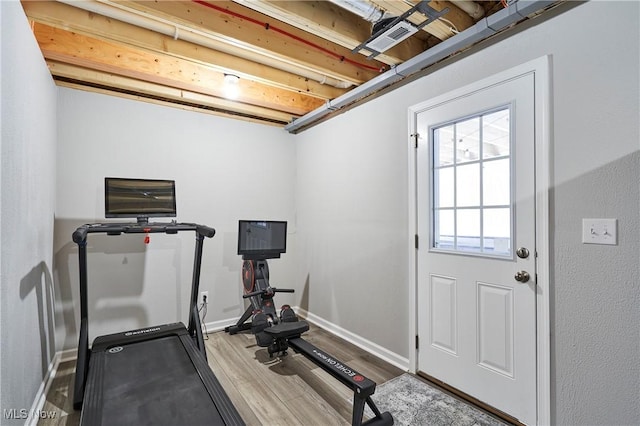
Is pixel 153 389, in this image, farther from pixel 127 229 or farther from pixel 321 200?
pixel 321 200

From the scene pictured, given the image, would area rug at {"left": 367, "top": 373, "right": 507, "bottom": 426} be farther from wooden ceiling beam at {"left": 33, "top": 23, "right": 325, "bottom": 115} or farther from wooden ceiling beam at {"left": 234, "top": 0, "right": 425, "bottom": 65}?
wooden ceiling beam at {"left": 33, "top": 23, "right": 325, "bottom": 115}

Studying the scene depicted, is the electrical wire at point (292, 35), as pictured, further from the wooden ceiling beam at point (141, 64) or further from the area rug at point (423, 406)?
the area rug at point (423, 406)

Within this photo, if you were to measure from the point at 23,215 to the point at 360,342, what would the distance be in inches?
→ 111

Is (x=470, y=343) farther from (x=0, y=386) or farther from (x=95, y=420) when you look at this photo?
(x=0, y=386)

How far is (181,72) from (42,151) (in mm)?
1290

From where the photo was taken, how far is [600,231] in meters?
1.60

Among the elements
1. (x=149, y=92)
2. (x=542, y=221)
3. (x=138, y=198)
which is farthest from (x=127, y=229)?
(x=542, y=221)

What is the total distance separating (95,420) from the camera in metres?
1.59

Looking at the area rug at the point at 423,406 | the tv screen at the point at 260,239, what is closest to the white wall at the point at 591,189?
the area rug at the point at 423,406

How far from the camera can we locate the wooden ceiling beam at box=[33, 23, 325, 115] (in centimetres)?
235

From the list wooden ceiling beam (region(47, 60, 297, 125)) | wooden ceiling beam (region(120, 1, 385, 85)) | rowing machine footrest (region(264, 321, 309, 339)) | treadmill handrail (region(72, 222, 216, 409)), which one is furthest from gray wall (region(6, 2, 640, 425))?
rowing machine footrest (region(264, 321, 309, 339))

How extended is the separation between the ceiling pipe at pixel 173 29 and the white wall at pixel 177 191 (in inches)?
46.0

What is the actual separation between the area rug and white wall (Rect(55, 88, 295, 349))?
6.89 feet

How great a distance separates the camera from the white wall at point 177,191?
9.51ft
